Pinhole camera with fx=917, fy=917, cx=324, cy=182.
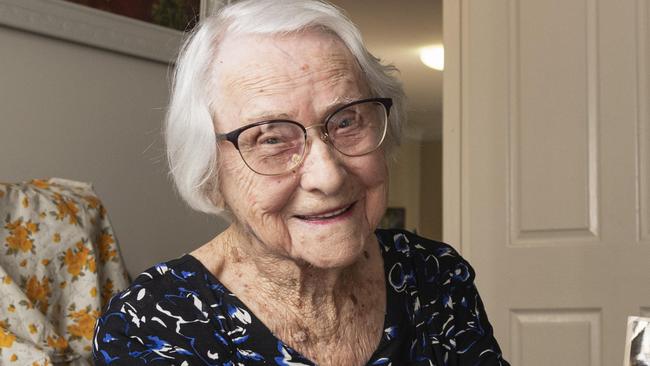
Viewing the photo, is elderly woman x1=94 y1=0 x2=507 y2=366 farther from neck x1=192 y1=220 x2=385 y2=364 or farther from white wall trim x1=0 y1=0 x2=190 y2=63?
white wall trim x1=0 y1=0 x2=190 y2=63

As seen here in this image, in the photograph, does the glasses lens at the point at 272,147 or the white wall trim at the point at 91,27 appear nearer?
the glasses lens at the point at 272,147

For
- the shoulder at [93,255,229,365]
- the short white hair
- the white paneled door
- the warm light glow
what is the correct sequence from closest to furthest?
the shoulder at [93,255,229,365]
the short white hair
the white paneled door
the warm light glow

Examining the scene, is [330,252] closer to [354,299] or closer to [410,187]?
[354,299]

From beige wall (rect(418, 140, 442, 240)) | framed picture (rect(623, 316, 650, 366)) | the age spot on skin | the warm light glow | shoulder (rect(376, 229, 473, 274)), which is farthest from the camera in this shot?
beige wall (rect(418, 140, 442, 240))

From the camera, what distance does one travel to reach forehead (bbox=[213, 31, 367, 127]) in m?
1.13

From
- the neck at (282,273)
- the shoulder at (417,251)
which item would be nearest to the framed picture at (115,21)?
the shoulder at (417,251)

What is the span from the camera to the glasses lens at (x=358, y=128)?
1.16m

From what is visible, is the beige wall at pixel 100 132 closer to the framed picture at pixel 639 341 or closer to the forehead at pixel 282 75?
the forehead at pixel 282 75

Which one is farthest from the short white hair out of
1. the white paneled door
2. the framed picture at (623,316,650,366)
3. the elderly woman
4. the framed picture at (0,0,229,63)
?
the white paneled door

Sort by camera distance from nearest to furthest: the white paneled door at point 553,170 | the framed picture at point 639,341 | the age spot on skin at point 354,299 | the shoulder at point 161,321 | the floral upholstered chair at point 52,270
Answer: the framed picture at point 639,341
the shoulder at point 161,321
the age spot on skin at point 354,299
the floral upholstered chair at point 52,270
the white paneled door at point 553,170

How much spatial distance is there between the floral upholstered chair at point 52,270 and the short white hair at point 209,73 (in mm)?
966

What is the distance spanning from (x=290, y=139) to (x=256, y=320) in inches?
9.6

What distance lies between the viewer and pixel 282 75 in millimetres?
1134

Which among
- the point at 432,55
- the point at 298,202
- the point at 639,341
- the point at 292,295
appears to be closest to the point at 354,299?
the point at 292,295
